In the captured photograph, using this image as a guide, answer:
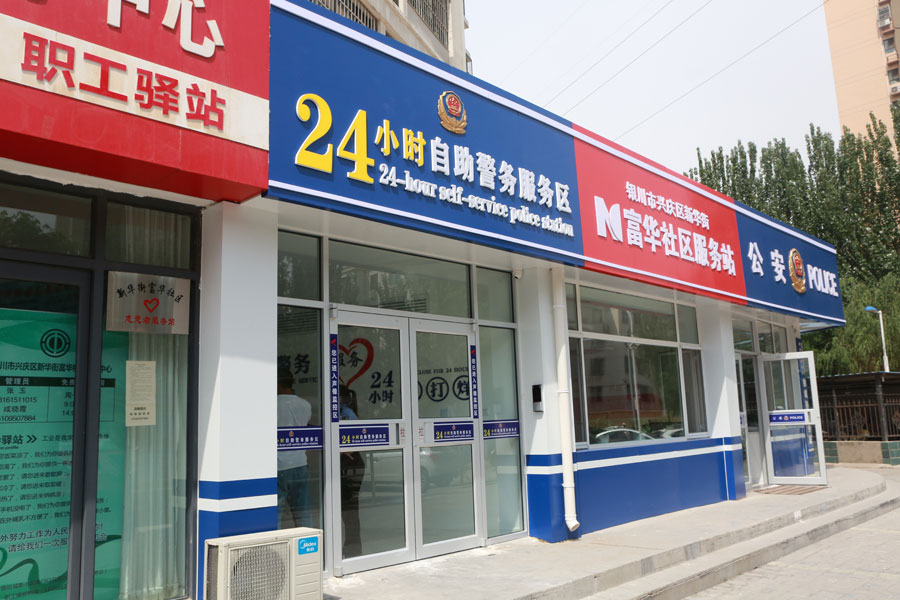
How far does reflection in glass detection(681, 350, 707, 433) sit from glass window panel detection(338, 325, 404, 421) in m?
5.96

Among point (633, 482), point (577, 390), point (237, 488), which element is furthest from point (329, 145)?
point (633, 482)

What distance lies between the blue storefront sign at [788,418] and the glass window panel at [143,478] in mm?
11080

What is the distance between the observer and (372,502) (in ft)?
22.1

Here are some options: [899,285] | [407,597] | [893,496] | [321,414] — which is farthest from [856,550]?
[899,285]

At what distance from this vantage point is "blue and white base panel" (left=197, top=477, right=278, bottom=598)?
5051mm

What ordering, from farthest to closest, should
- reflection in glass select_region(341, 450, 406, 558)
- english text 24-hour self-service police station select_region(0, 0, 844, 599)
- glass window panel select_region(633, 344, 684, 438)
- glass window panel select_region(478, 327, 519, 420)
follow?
glass window panel select_region(633, 344, 684, 438) → glass window panel select_region(478, 327, 519, 420) → reflection in glass select_region(341, 450, 406, 558) → english text 24-hour self-service police station select_region(0, 0, 844, 599)

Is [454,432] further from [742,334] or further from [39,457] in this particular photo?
[742,334]

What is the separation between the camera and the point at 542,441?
823cm

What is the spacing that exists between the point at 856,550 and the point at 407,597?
585cm

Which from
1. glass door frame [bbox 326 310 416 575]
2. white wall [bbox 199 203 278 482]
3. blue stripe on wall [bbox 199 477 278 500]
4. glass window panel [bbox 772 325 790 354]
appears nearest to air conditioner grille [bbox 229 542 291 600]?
blue stripe on wall [bbox 199 477 278 500]

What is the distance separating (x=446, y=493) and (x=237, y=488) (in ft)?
9.39

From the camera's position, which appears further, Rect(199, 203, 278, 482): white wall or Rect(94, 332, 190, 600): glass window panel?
Rect(199, 203, 278, 482): white wall

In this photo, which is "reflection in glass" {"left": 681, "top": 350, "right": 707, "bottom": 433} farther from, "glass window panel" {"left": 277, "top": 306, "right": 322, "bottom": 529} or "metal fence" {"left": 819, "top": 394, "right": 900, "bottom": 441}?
"metal fence" {"left": 819, "top": 394, "right": 900, "bottom": 441}

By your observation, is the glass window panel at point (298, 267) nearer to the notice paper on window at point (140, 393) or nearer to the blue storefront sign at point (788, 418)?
the notice paper on window at point (140, 393)
